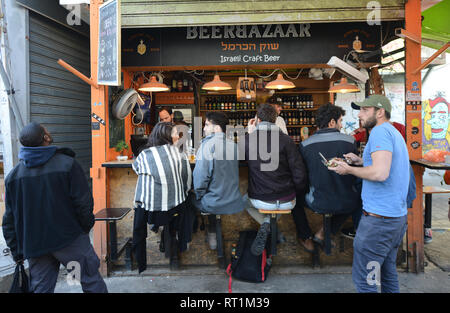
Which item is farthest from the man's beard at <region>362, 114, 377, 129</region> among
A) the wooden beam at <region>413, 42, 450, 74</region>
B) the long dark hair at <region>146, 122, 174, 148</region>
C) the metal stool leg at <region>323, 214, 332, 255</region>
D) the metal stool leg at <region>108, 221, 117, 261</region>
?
the metal stool leg at <region>108, 221, 117, 261</region>

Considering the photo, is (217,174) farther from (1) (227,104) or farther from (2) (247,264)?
(1) (227,104)

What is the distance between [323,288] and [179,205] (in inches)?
72.6

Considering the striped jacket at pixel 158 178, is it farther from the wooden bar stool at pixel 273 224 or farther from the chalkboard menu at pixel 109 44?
the chalkboard menu at pixel 109 44

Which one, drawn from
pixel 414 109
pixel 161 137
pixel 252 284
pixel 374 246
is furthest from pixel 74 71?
pixel 414 109

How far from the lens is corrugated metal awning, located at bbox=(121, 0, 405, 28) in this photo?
399 cm

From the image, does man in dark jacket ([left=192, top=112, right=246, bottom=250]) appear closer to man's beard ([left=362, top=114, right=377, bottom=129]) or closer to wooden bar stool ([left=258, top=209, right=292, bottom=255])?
wooden bar stool ([left=258, top=209, right=292, bottom=255])

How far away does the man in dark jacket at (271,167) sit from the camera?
317cm

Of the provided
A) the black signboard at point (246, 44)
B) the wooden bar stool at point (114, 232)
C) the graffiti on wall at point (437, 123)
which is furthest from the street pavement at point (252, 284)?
the graffiti on wall at point (437, 123)

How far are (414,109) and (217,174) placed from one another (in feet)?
8.63

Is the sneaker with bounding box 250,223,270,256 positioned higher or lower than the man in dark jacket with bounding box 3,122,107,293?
lower

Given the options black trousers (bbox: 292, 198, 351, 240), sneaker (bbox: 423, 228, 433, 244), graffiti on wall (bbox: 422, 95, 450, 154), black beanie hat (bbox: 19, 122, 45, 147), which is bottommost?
sneaker (bbox: 423, 228, 433, 244)

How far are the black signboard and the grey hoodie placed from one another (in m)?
1.88

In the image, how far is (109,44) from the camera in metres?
3.66

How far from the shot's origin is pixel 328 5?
3.98 meters
